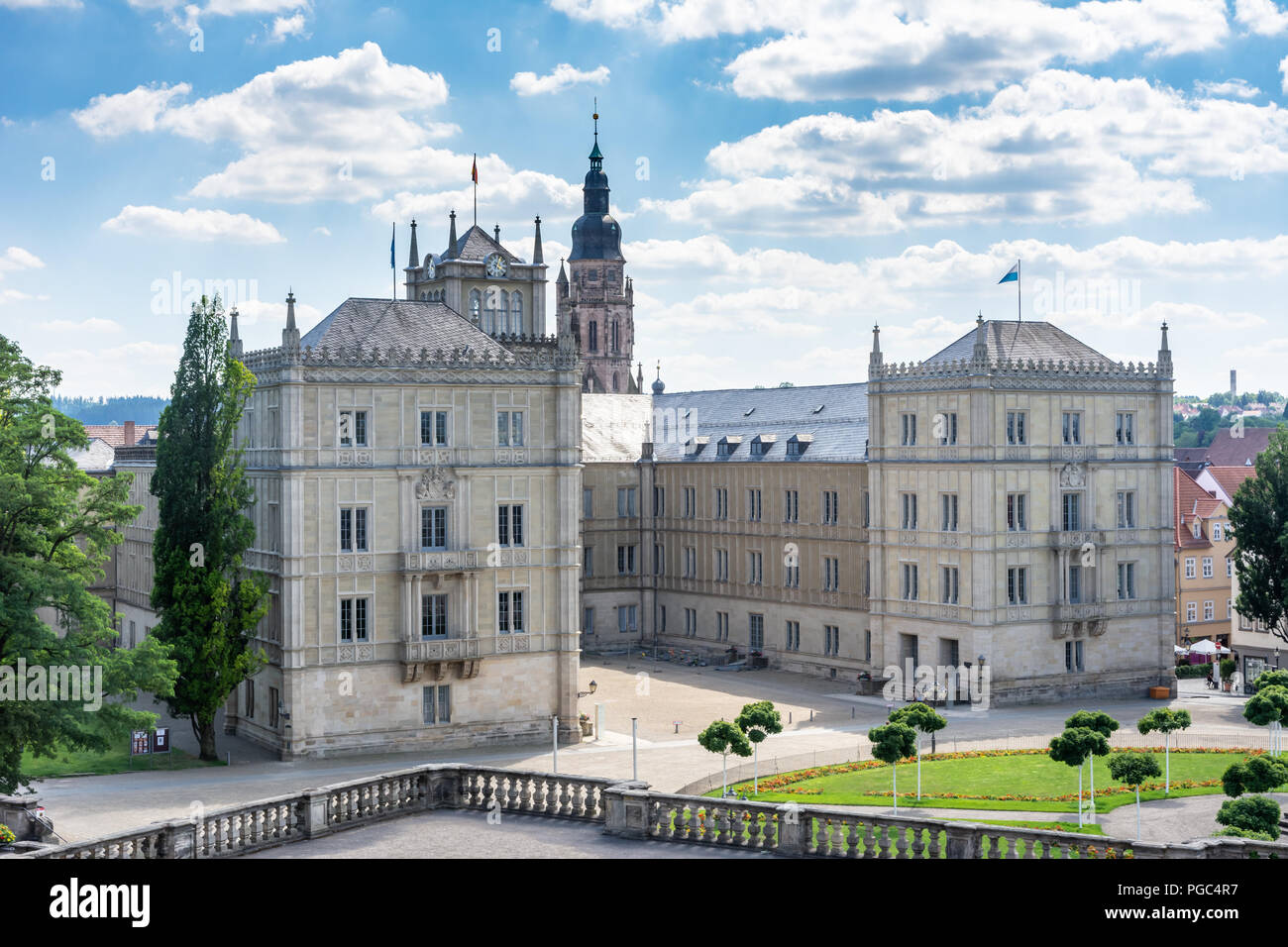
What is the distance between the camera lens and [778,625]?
294 feet

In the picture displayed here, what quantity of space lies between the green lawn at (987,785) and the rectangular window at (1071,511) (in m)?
18.5

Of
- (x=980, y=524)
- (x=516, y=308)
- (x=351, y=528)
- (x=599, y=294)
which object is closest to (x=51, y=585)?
(x=351, y=528)

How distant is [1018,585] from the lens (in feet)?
248

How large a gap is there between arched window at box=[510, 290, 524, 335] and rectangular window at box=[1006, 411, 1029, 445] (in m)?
24.9

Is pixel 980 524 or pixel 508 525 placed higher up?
pixel 508 525

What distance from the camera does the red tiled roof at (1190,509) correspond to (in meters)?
102

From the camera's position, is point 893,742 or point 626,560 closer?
point 893,742

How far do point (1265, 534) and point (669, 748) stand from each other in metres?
38.3

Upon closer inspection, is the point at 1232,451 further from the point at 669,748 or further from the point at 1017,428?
the point at 669,748

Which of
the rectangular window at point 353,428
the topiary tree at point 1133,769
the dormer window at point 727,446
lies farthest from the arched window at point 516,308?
the topiary tree at point 1133,769

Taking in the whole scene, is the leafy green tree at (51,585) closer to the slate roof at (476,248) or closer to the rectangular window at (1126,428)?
the slate roof at (476,248)
